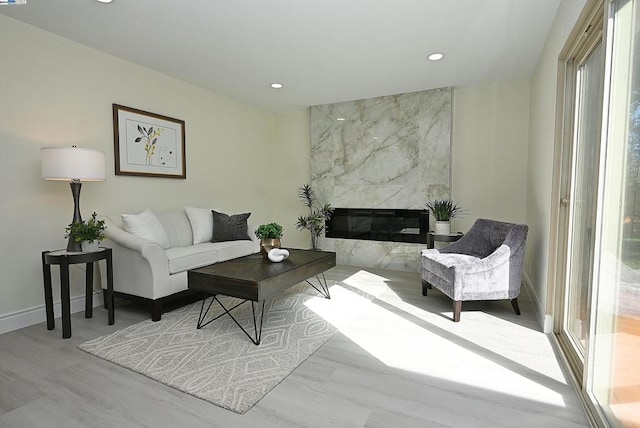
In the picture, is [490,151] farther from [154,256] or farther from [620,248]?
[154,256]

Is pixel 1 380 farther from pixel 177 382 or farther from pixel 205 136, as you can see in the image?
pixel 205 136

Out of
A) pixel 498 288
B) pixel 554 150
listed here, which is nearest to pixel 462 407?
pixel 498 288

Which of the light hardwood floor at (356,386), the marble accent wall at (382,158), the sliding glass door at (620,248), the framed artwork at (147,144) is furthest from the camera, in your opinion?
the marble accent wall at (382,158)

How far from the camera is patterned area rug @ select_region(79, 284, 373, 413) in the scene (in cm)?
190

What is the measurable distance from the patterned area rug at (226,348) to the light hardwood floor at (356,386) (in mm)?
78

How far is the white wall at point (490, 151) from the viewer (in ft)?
14.0

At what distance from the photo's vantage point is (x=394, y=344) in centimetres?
241

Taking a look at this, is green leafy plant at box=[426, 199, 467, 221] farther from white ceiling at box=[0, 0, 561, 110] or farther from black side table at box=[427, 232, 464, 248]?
white ceiling at box=[0, 0, 561, 110]

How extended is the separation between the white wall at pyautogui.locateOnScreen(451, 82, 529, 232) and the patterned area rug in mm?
2441

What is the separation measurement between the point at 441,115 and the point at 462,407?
12.6 feet

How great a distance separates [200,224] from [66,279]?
1.56 meters

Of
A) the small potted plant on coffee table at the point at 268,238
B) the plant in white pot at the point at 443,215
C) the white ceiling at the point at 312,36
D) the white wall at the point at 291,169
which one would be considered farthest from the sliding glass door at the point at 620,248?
the white wall at the point at 291,169

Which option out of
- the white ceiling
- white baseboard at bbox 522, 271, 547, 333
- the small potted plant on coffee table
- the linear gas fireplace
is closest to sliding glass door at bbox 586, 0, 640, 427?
white baseboard at bbox 522, 271, 547, 333

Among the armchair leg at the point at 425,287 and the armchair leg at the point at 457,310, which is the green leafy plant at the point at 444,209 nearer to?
the armchair leg at the point at 425,287
